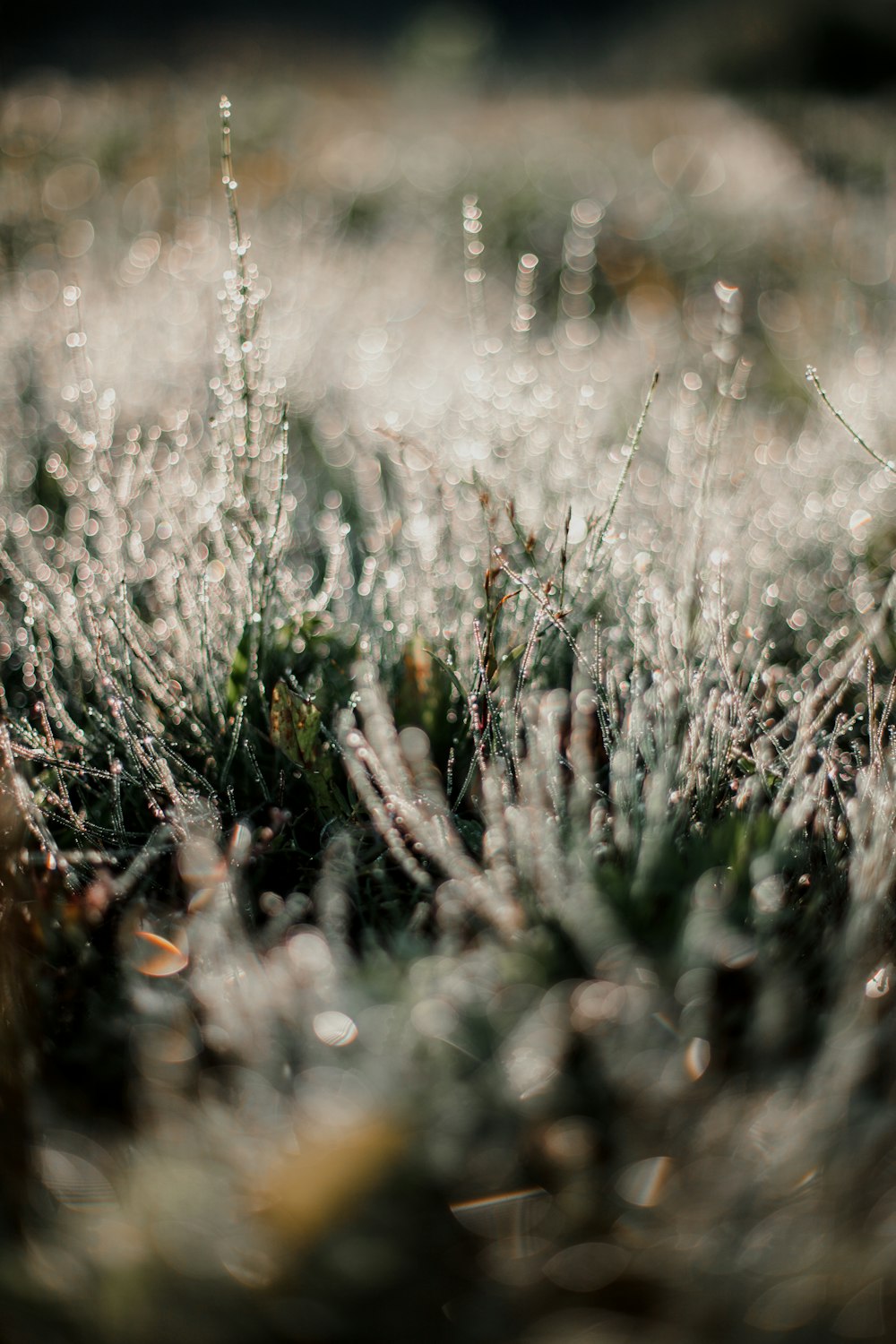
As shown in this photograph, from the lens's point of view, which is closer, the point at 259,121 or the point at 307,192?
the point at 307,192

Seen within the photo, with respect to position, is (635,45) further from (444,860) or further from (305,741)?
(444,860)

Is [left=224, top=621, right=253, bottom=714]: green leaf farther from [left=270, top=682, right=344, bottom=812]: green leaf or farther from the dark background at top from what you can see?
the dark background at top

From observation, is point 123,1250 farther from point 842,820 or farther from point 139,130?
point 139,130

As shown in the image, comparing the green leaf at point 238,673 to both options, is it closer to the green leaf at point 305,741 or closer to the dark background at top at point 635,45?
the green leaf at point 305,741

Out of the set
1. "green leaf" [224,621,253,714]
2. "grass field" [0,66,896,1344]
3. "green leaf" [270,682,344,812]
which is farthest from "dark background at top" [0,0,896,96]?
"green leaf" [270,682,344,812]

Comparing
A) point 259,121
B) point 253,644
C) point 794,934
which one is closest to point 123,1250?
point 794,934

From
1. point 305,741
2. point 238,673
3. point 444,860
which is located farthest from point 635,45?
point 444,860
